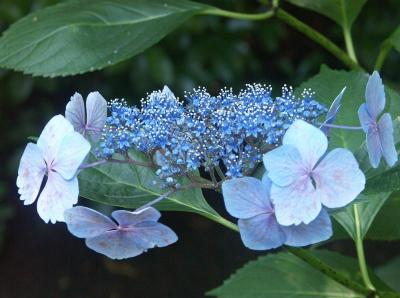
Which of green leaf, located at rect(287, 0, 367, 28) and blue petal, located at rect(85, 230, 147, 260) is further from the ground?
green leaf, located at rect(287, 0, 367, 28)

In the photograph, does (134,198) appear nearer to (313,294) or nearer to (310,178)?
(310,178)

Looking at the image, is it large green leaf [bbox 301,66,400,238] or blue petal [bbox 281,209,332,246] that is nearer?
blue petal [bbox 281,209,332,246]

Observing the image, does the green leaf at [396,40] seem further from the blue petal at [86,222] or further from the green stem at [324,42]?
the blue petal at [86,222]

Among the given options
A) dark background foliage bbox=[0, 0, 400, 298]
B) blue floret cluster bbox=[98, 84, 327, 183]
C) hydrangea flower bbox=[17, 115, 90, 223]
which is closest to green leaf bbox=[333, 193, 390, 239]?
blue floret cluster bbox=[98, 84, 327, 183]

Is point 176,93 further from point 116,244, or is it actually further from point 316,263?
point 116,244

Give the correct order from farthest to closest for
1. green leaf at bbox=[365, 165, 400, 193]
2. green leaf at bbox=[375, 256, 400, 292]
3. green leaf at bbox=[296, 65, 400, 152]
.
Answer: green leaf at bbox=[375, 256, 400, 292] → green leaf at bbox=[296, 65, 400, 152] → green leaf at bbox=[365, 165, 400, 193]

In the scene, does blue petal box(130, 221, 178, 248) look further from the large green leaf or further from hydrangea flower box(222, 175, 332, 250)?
the large green leaf

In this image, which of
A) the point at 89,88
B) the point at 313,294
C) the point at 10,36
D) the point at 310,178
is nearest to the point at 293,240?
the point at 310,178

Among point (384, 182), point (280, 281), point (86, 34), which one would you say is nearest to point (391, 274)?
point (280, 281)
